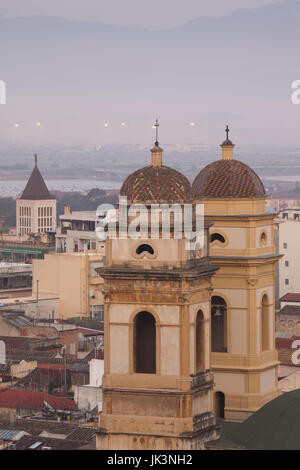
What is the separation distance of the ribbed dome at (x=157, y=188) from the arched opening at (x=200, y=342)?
1751 mm

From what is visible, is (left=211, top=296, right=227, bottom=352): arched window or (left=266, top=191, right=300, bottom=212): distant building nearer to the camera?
(left=211, top=296, right=227, bottom=352): arched window

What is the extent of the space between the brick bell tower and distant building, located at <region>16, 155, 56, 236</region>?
392 ft

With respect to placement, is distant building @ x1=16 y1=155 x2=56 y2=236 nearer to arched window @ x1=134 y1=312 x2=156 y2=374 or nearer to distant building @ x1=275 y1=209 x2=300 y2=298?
distant building @ x1=275 y1=209 x2=300 y2=298

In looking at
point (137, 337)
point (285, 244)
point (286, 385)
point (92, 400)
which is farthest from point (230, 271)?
point (285, 244)

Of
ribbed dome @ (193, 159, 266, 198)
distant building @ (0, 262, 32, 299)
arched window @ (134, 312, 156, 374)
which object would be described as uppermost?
distant building @ (0, 262, 32, 299)

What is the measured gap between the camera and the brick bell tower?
1148 inches

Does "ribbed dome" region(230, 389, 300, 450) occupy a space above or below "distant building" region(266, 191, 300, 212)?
below

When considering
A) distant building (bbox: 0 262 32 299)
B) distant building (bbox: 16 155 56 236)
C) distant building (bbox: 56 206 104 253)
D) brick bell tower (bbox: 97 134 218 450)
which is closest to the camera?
brick bell tower (bbox: 97 134 218 450)

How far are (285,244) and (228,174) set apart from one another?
67.6 metres

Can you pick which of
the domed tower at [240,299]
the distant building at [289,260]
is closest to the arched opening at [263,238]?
the domed tower at [240,299]

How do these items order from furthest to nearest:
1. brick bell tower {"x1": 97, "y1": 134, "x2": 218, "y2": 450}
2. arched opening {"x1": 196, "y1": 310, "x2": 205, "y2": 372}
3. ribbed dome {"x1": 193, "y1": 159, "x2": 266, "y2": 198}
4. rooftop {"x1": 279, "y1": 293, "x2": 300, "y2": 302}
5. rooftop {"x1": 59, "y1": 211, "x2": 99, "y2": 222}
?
rooftop {"x1": 59, "y1": 211, "x2": 99, "y2": 222}
rooftop {"x1": 279, "y1": 293, "x2": 300, "y2": 302}
ribbed dome {"x1": 193, "y1": 159, "x2": 266, "y2": 198}
arched opening {"x1": 196, "y1": 310, "x2": 205, "y2": 372}
brick bell tower {"x1": 97, "y1": 134, "x2": 218, "y2": 450}

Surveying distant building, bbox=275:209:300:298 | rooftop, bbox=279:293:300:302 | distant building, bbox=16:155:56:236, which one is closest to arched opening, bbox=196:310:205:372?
rooftop, bbox=279:293:300:302

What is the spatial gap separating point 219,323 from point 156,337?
15.5 ft

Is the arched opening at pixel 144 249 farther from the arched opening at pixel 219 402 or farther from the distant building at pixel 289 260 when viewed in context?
the distant building at pixel 289 260
